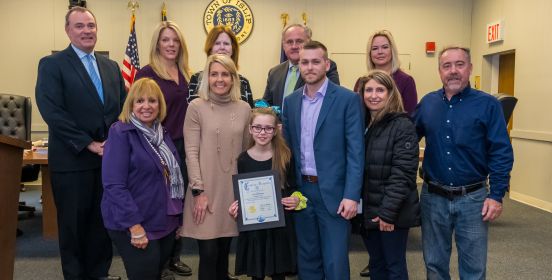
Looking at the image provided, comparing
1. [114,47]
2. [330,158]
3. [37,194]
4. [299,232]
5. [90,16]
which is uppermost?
[114,47]

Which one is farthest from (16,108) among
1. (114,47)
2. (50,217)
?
(114,47)

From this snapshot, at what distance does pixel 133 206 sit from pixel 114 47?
6.03m

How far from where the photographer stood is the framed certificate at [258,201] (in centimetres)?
243

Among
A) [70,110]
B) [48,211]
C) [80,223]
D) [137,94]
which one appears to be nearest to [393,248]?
[137,94]

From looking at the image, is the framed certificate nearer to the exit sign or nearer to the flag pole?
the flag pole

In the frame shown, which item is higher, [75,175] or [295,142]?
[295,142]

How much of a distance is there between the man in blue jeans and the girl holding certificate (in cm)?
79

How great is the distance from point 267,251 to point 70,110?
1.52 metres

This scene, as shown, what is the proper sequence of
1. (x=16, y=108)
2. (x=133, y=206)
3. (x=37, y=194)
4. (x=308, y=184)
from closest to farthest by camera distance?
(x=133, y=206), (x=308, y=184), (x=16, y=108), (x=37, y=194)

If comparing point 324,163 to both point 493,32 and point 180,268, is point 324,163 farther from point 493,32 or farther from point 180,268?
point 493,32

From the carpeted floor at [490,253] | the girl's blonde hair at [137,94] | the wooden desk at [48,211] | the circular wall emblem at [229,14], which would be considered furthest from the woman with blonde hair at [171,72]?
the circular wall emblem at [229,14]

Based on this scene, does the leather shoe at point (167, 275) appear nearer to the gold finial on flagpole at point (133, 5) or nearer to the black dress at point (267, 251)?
the black dress at point (267, 251)

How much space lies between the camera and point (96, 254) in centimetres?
306

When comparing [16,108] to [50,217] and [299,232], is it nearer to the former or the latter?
[50,217]
